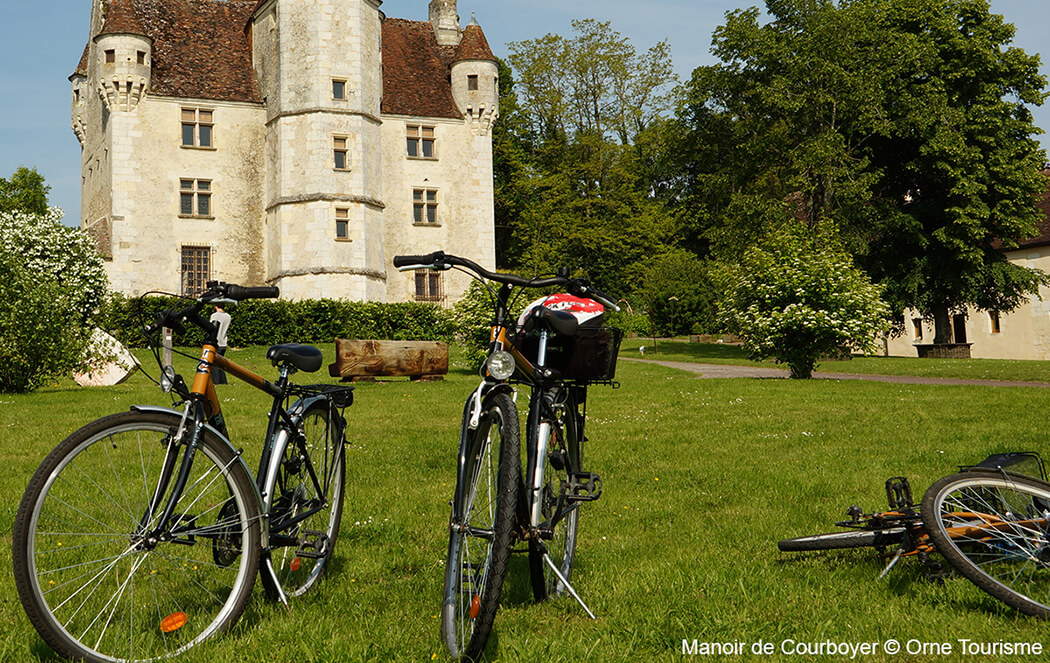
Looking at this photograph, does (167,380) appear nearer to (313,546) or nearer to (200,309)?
(200,309)

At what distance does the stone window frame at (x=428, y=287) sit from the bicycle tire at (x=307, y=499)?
37.6m

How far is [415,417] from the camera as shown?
39.4 feet

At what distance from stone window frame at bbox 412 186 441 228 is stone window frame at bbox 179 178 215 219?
31.4 ft

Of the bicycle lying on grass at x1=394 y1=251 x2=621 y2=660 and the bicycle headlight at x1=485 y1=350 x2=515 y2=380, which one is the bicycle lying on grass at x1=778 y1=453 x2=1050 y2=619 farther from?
the bicycle headlight at x1=485 y1=350 x2=515 y2=380

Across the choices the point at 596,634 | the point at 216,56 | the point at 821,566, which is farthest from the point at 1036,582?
the point at 216,56

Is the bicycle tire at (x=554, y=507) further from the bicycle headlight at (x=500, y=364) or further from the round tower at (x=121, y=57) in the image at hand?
the round tower at (x=121, y=57)

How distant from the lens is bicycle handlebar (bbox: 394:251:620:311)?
3558 mm

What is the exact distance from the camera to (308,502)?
432cm

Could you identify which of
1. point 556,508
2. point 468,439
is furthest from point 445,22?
point 468,439

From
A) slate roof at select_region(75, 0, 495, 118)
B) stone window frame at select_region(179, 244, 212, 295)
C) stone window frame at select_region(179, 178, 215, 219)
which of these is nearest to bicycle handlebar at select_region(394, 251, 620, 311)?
stone window frame at select_region(179, 244, 212, 295)

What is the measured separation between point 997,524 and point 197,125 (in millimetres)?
40978

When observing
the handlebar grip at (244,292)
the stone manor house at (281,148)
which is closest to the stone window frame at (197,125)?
A: the stone manor house at (281,148)

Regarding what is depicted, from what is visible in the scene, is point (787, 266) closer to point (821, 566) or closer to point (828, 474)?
point (828, 474)

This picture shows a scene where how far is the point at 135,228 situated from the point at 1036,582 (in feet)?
131
